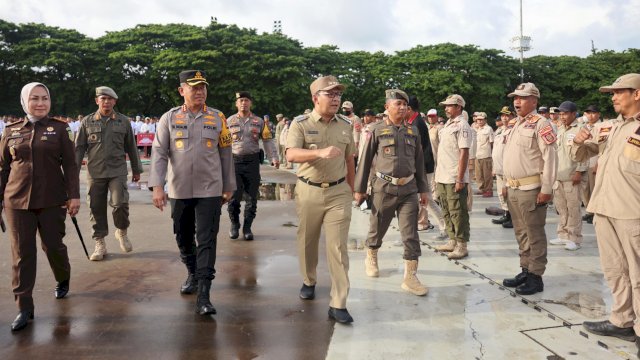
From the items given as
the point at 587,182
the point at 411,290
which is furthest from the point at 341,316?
the point at 587,182

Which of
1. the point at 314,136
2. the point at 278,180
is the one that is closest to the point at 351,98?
the point at 278,180

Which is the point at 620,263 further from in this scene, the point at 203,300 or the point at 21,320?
the point at 21,320

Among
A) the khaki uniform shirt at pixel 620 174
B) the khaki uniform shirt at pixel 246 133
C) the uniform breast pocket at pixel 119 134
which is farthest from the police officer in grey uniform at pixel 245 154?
the khaki uniform shirt at pixel 620 174

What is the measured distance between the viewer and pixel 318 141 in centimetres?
408

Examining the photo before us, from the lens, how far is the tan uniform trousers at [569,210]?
20.9 ft

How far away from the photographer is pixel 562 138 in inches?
270

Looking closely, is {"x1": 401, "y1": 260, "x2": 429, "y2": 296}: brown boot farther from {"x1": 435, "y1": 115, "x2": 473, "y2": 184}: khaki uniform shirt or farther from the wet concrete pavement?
{"x1": 435, "y1": 115, "x2": 473, "y2": 184}: khaki uniform shirt

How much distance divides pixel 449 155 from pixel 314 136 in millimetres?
2566

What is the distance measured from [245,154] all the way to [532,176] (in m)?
3.73

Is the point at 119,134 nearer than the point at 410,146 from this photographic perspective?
No

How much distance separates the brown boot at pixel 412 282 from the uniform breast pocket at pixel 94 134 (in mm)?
3861

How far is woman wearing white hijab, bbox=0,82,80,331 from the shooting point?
386 centimetres

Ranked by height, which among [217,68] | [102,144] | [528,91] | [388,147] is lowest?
[388,147]

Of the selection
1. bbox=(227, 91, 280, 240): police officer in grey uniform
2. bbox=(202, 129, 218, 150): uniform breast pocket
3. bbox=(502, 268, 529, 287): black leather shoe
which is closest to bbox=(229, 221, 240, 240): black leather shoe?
bbox=(227, 91, 280, 240): police officer in grey uniform
